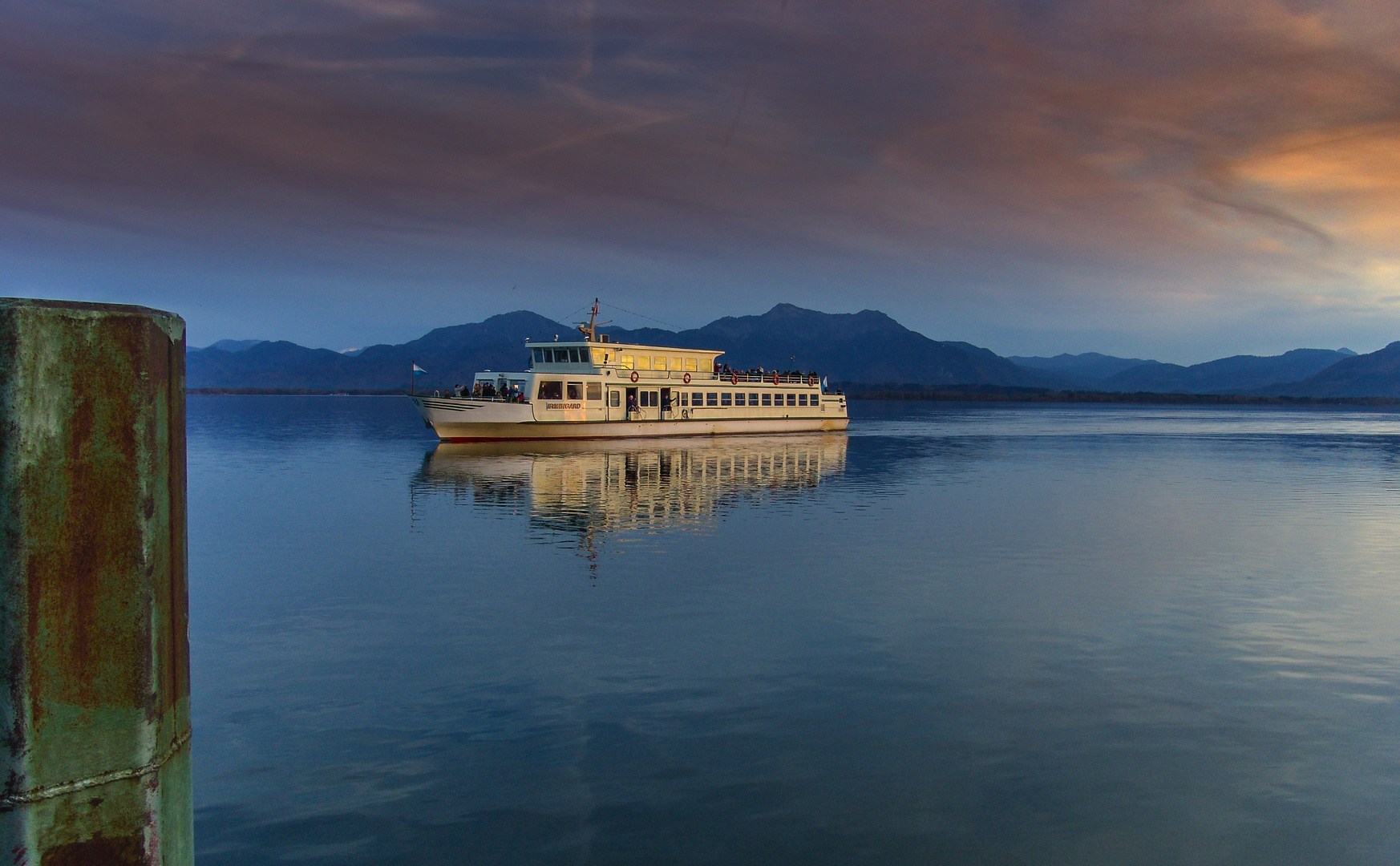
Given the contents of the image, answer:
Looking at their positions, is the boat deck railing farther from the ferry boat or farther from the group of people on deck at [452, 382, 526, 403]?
the group of people on deck at [452, 382, 526, 403]

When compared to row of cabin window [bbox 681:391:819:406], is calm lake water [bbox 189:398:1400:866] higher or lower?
lower

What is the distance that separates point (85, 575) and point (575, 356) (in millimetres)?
54645

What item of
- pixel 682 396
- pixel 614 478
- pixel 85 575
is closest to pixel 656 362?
pixel 682 396

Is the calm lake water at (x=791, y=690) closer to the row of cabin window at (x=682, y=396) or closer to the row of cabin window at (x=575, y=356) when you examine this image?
the row of cabin window at (x=682, y=396)

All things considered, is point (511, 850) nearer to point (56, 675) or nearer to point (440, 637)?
point (56, 675)

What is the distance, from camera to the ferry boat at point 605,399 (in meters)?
55.0

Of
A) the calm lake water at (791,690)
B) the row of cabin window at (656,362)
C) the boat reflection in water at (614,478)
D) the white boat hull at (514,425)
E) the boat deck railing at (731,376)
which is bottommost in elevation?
the calm lake water at (791,690)

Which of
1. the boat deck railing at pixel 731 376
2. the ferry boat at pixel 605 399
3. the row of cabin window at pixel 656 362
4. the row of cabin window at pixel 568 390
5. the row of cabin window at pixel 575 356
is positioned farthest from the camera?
the boat deck railing at pixel 731 376

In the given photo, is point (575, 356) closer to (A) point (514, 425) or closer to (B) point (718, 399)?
(A) point (514, 425)

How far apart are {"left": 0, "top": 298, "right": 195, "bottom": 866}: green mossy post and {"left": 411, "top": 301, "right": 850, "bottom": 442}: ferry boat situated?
5094 centimetres

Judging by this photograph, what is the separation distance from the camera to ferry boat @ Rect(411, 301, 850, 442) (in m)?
55.0

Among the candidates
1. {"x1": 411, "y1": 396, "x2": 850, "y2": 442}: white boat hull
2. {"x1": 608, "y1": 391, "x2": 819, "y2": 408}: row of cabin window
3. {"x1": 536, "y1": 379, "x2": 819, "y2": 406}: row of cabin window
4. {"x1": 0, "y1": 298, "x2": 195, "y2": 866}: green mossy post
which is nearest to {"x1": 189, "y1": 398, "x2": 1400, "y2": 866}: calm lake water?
{"x1": 0, "y1": 298, "x2": 195, "y2": 866}: green mossy post

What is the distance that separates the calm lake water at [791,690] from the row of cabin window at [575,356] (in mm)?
30537

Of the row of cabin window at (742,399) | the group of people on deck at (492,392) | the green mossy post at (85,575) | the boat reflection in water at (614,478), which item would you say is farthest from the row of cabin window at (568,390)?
the green mossy post at (85,575)
